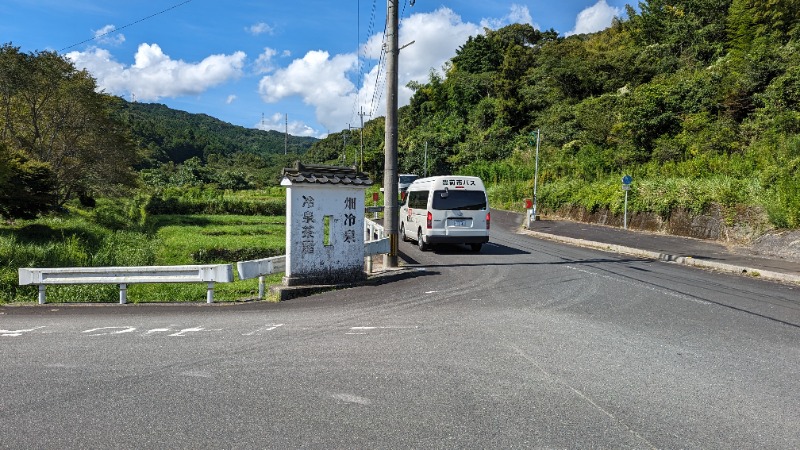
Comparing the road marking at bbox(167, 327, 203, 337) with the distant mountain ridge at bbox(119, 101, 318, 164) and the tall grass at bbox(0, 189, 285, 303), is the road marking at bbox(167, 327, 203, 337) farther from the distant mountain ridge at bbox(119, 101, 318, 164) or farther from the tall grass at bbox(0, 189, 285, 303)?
the distant mountain ridge at bbox(119, 101, 318, 164)

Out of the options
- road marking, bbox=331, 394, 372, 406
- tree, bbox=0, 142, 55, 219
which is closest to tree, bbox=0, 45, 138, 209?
tree, bbox=0, 142, 55, 219

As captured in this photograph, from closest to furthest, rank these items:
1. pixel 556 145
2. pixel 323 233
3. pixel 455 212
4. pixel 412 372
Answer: pixel 412 372
pixel 323 233
pixel 455 212
pixel 556 145

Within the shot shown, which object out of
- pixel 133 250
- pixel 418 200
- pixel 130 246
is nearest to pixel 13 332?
Result: pixel 418 200

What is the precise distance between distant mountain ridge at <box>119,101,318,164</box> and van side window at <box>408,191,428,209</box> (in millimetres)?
32787

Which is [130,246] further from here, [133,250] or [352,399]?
[352,399]

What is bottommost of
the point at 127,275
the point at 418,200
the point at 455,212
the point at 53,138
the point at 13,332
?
the point at 13,332

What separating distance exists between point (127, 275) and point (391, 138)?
6.48 meters

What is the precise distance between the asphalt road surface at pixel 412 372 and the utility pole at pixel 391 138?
10.6ft

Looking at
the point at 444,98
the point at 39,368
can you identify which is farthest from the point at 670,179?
the point at 444,98

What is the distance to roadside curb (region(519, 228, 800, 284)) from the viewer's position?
452 inches

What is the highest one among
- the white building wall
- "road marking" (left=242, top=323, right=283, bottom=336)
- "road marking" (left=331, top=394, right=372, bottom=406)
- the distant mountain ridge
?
the distant mountain ridge

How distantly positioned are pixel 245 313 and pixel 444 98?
7459cm

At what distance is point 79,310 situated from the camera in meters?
9.16

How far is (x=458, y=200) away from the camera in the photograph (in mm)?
15852
